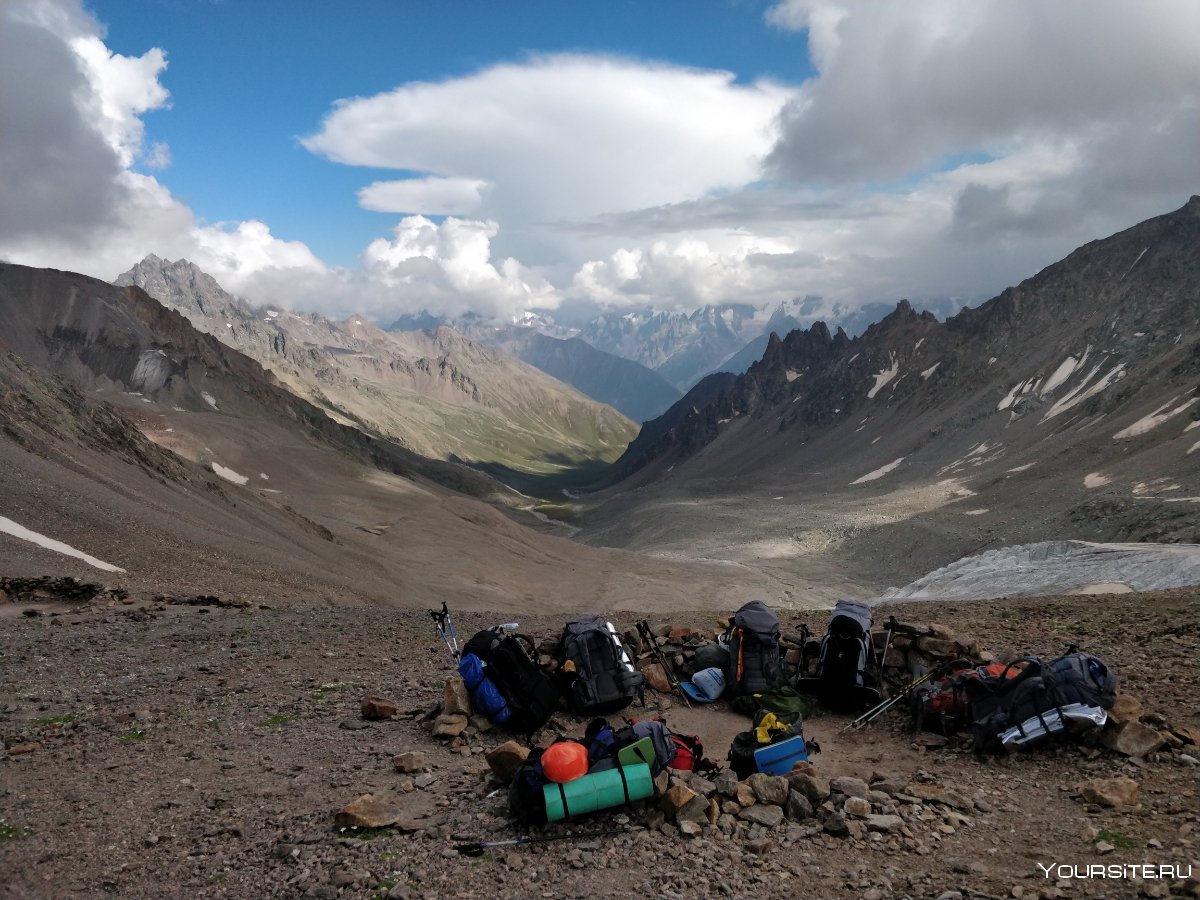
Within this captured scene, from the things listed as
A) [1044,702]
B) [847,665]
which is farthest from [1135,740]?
[847,665]

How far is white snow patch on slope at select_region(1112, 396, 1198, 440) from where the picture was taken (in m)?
71.6

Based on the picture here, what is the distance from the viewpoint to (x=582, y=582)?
53094 millimetres

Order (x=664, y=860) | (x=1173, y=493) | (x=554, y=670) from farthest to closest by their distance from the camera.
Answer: (x=1173, y=493) < (x=554, y=670) < (x=664, y=860)

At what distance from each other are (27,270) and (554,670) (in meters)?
185

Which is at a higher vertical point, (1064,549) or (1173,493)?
(1173,493)

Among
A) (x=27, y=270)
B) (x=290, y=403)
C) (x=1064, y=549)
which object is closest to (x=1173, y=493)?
(x=1064, y=549)

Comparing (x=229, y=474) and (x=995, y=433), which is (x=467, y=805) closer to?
(x=229, y=474)

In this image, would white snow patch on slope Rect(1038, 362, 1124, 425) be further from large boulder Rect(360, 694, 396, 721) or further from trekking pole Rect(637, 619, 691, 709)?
large boulder Rect(360, 694, 396, 721)

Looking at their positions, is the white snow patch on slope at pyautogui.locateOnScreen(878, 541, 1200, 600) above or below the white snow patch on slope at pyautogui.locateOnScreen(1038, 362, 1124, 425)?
below

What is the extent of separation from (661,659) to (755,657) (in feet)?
5.19

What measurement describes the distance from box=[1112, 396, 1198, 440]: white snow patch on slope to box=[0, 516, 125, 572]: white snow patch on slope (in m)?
83.3

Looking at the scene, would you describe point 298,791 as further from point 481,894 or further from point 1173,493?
point 1173,493

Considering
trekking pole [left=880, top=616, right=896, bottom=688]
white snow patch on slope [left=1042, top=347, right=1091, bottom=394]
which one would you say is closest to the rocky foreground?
trekking pole [left=880, top=616, right=896, bottom=688]

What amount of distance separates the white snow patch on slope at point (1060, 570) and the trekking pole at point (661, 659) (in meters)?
18.6
